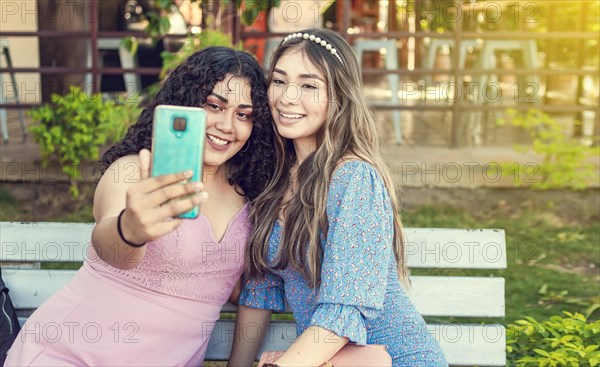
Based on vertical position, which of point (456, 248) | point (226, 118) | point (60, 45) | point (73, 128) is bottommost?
point (456, 248)

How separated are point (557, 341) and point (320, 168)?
4.55 ft

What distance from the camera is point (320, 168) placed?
254 cm

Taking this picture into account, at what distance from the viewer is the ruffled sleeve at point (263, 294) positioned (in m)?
2.72

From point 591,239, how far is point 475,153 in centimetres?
123

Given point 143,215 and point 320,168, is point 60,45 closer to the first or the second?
point 320,168

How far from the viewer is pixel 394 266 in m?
2.59

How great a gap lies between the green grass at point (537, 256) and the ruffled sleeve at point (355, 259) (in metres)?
2.05

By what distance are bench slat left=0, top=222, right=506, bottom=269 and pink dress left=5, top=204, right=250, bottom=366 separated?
0.37 m

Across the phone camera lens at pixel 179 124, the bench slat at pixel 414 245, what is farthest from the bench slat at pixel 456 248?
the phone camera lens at pixel 179 124

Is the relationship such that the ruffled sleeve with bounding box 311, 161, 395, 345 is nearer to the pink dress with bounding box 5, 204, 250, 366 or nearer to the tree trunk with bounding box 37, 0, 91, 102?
the pink dress with bounding box 5, 204, 250, 366

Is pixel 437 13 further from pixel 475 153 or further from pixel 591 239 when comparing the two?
pixel 591 239

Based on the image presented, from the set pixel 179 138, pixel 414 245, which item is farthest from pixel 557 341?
pixel 179 138

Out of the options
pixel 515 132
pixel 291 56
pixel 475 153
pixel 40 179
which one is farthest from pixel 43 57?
pixel 291 56

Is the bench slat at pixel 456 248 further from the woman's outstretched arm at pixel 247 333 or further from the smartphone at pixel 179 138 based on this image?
the smartphone at pixel 179 138
